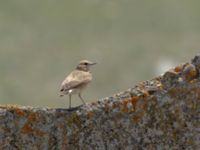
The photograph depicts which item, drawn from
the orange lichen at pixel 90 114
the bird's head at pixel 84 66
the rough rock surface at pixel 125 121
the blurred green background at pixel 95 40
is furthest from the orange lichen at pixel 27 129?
the blurred green background at pixel 95 40

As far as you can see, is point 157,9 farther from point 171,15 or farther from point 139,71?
point 139,71

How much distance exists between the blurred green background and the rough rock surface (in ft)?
267

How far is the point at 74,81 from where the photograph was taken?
50.3 ft

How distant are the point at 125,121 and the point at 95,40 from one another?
9660 centimetres

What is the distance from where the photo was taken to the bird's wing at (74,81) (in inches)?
592

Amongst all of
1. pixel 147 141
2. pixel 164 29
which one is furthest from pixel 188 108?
pixel 164 29

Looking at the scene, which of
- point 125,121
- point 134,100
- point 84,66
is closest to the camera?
point 125,121

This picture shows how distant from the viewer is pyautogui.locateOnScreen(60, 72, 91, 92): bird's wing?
1503 cm

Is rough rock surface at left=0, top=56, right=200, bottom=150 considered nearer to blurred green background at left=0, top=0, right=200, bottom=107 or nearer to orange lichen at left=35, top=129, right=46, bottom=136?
orange lichen at left=35, top=129, right=46, bottom=136

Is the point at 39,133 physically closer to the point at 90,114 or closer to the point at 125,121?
the point at 90,114

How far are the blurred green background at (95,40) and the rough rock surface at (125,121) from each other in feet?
267

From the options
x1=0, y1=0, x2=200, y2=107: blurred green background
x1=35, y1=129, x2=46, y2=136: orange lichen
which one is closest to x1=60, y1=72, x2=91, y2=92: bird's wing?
x1=35, y1=129, x2=46, y2=136: orange lichen

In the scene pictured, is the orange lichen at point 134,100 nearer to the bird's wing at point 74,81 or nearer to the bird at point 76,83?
the bird at point 76,83

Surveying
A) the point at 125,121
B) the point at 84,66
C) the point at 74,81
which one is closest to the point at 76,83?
the point at 74,81
